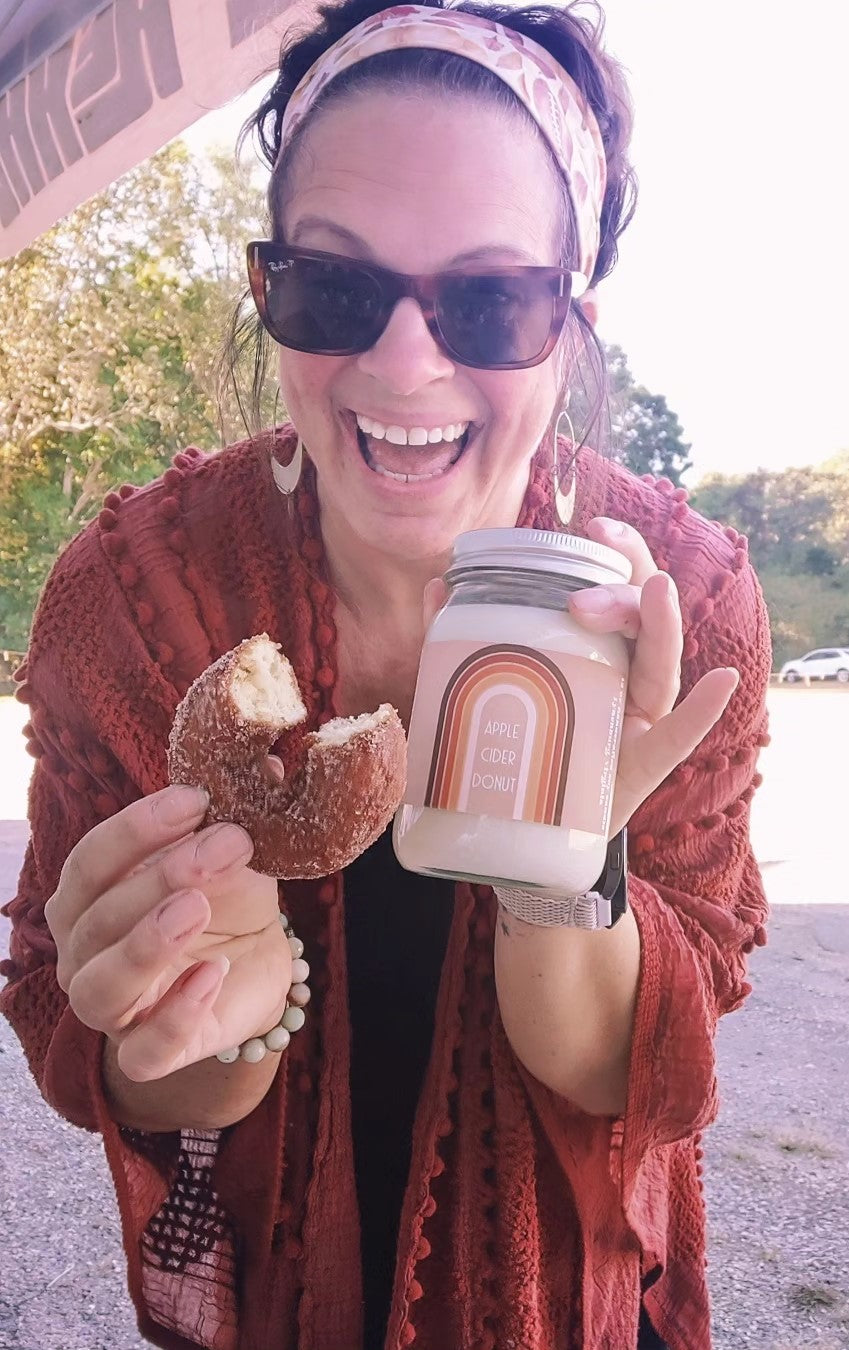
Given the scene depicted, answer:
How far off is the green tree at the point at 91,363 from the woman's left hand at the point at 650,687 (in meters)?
8.46

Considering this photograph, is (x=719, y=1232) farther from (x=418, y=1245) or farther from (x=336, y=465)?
(x=336, y=465)

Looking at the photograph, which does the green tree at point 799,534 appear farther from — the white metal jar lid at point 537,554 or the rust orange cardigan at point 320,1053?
the white metal jar lid at point 537,554

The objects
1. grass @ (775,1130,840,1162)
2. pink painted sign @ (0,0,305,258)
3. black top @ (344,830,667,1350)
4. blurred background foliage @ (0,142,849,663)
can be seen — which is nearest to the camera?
black top @ (344,830,667,1350)

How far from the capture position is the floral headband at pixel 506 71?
1145 mm

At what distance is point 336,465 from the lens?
1.19 m

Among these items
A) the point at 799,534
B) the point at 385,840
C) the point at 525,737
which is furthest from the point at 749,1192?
the point at 799,534

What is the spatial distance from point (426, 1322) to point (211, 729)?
83 centimetres

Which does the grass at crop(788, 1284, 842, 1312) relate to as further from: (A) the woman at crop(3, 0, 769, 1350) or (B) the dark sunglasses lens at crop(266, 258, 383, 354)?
(B) the dark sunglasses lens at crop(266, 258, 383, 354)

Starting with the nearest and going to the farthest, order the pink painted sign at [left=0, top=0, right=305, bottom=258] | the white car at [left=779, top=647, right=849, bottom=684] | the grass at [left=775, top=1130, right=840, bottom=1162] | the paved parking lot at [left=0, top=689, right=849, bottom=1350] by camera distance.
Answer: the pink painted sign at [left=0, top=0, right=305, bottom=258] < the paved parking lot at [left=0, top=689, right=849, bottom=1350] < the grass at [left=775, top=1130, right=840, bottom=1162] < the white car at [left=779, top=647, right=849, bottom=684]

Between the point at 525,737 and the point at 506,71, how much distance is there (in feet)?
2.52

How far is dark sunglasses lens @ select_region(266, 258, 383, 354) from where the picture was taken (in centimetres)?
111

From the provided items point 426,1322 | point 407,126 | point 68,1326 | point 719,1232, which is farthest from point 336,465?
point 719,1232

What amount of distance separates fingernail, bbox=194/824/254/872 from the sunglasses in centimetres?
55

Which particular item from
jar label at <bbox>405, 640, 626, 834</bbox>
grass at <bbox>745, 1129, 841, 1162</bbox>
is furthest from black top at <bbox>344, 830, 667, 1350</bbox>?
grass at <bbox>745, 1129, 841, 1162</bbox>
